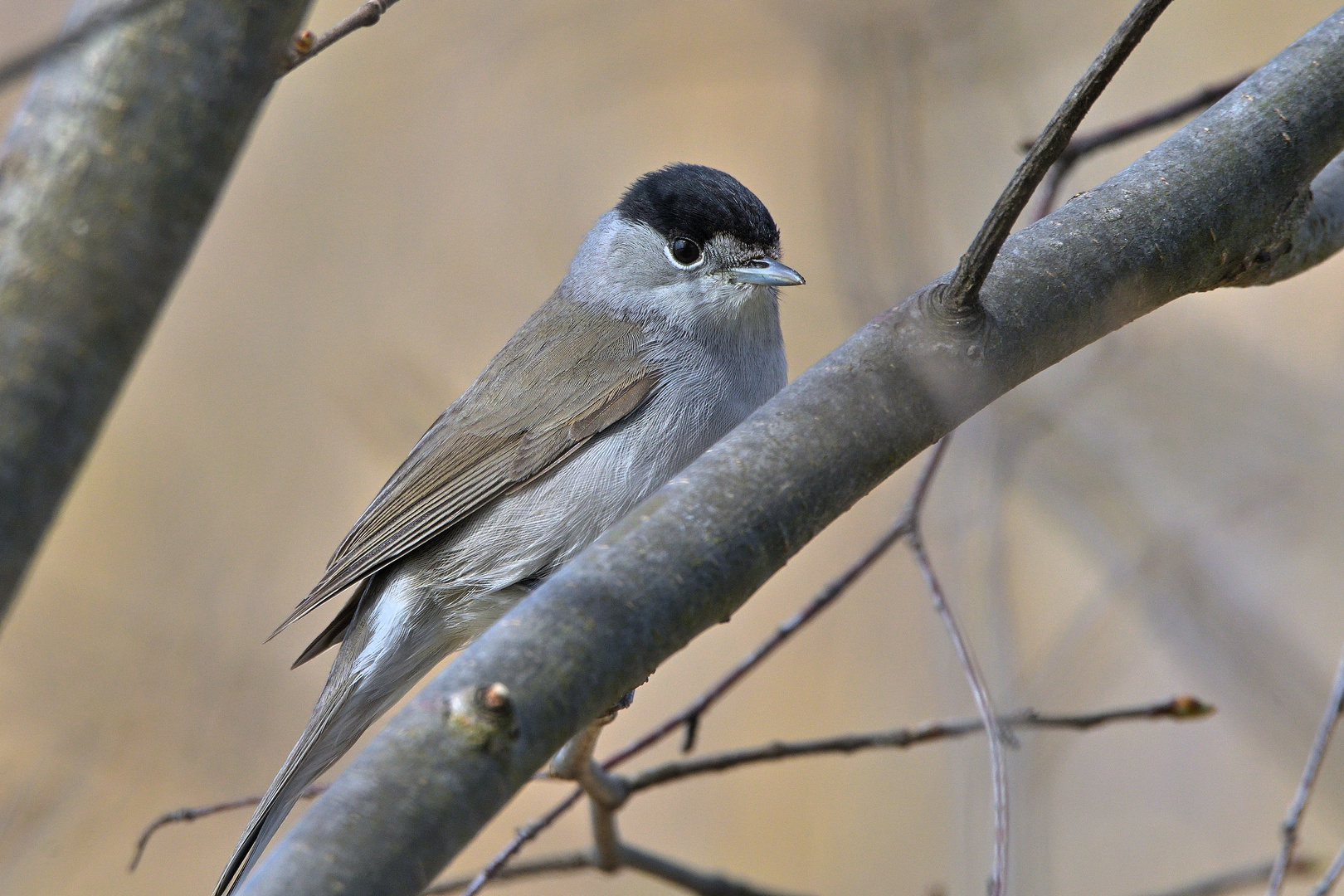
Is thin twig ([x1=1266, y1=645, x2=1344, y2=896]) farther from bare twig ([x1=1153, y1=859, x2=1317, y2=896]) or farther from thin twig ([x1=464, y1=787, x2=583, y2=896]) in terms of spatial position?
thin twig ([x1=464, y1=787, x2=583, y2=896])

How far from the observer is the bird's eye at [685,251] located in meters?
3.22

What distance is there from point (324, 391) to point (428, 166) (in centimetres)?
130

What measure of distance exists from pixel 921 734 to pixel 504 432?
4.46ft

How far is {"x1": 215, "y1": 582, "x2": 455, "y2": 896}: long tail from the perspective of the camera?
2807 millimetres

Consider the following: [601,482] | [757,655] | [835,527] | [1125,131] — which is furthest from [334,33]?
[835,527]

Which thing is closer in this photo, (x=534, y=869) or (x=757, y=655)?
(x=757, y=655)

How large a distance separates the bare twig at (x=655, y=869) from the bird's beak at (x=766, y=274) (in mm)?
1428

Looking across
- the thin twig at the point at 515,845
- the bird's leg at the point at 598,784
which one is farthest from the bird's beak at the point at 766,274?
the thin twig at the point at 515,845

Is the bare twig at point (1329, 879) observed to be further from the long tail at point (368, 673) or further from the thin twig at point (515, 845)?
the long tail at point (368, 673)

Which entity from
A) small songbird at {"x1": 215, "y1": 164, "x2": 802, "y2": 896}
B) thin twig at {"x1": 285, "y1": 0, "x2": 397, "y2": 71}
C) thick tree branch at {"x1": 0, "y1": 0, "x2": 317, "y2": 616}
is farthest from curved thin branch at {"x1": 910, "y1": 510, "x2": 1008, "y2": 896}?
thick tree branch at {"x1": 0, "y1": 0, "x2": 317, "y2": 616}

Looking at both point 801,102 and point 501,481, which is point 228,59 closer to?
point 501,481

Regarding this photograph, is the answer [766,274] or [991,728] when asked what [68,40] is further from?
[766,274]

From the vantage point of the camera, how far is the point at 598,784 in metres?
2.42

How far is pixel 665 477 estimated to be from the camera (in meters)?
2.86
